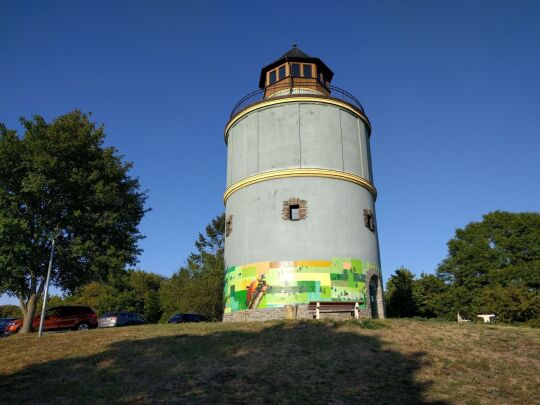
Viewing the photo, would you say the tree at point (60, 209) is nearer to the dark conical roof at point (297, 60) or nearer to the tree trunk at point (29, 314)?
the tree trunk at point (29, 314)

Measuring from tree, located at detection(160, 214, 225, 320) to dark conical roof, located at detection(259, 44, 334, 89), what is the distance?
Result: 25123 millimetres

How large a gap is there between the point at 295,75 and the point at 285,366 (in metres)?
18.7

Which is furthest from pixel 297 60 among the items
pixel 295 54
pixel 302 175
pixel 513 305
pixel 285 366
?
pixel 513 305

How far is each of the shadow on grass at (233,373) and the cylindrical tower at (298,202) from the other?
18.7ft

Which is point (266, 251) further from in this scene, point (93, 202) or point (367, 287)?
point (93, 202)

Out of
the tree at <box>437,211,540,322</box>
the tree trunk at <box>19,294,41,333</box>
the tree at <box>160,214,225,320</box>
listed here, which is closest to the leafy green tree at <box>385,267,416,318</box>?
the tree at <box>437,211,540,322</box>

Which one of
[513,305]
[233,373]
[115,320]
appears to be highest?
[513,305]

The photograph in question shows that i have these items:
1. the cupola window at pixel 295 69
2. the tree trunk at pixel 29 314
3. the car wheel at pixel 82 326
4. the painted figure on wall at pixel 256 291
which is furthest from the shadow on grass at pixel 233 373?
the cupola window at pixel 295 69

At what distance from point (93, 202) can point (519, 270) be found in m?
37.8

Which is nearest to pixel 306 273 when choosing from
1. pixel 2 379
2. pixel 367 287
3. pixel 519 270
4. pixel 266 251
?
pixel 266 251

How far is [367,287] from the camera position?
22328mm

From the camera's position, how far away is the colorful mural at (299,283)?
2067 centimetres

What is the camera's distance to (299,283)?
20766mm

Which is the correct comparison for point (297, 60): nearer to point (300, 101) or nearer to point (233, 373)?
point (300, 101)
